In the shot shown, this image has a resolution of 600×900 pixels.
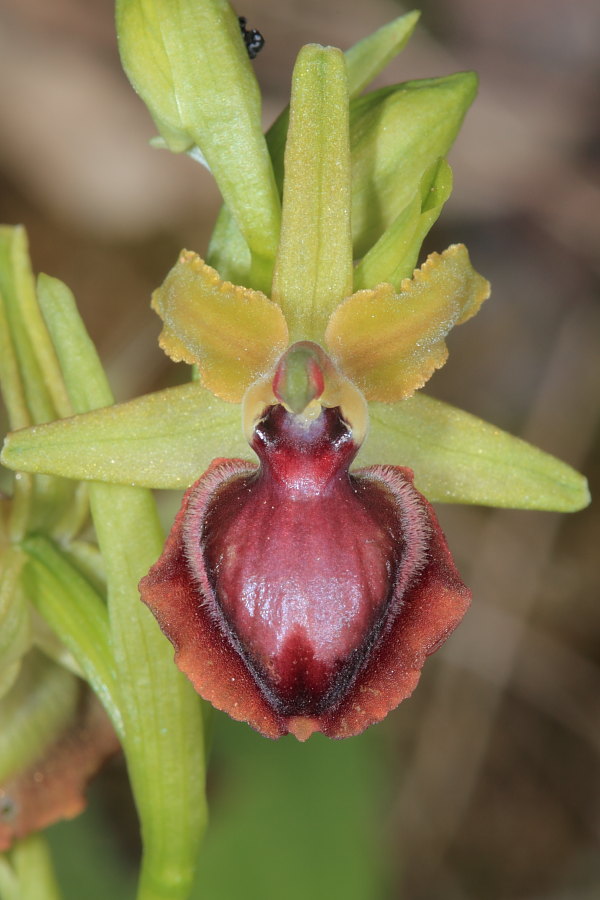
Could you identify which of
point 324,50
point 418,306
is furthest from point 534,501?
point 324,50

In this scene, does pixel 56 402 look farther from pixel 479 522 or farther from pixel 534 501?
pixel 479 522

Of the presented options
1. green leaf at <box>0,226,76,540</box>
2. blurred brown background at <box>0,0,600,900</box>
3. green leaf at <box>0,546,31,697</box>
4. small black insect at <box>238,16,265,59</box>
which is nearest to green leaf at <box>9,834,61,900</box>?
green leaf at <box>0,546,31,697</box>

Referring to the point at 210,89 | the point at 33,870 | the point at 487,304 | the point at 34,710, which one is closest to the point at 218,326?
the point at 210,89

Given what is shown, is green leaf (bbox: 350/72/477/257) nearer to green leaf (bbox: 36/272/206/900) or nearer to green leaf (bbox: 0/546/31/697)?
green leaf (bbox: 36/272/206/900)

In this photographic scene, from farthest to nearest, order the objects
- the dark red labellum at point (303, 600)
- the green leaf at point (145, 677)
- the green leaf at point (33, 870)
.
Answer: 1. the green leaf at point (33, 870)
2. the green leaf at point (145, 677)
3. the dark red labellum at point (303, 600)

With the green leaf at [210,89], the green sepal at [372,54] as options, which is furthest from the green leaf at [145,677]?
the green sepal at [372,54]

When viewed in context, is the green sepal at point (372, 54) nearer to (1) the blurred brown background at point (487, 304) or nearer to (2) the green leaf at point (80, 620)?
(2) the green leaf at point (80, 620)
